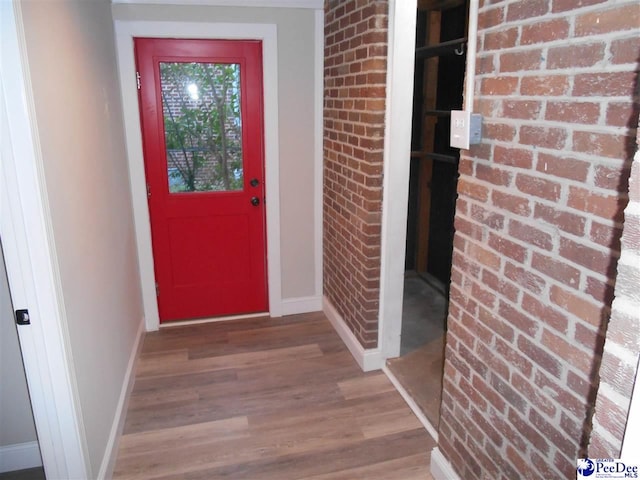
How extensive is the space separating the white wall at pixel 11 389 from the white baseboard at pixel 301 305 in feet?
6.11

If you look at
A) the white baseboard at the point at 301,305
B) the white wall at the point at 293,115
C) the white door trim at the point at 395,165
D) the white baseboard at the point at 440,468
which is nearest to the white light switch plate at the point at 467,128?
the white door trim at the point at 395,165

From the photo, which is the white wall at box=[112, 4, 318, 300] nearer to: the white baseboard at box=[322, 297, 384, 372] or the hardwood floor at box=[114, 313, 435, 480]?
the white baseboard at box=[322, 297, 384, 372]

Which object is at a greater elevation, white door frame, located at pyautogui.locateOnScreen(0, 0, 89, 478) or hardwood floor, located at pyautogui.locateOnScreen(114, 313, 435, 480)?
white door frame, located at pyautogui.locateOnScreen(0, 0, 89, 478)

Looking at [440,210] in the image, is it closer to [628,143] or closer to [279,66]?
[279,66]

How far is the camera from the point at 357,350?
9.78 feet

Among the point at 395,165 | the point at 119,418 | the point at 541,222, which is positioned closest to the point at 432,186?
the point at 395,165

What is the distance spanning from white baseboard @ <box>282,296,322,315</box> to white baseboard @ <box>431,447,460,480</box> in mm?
1732

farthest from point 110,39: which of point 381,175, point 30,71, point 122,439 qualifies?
point 122,439

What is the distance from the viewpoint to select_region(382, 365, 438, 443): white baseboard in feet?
7.78

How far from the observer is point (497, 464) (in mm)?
1635

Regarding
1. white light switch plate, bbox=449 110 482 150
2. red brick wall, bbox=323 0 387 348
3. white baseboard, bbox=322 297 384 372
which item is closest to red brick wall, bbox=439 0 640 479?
white light switch plate, bbox=449 110 482 150

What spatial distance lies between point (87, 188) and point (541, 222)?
1826mm

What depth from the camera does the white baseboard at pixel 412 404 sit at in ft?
7.78

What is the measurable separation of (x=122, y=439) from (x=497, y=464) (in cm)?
176
